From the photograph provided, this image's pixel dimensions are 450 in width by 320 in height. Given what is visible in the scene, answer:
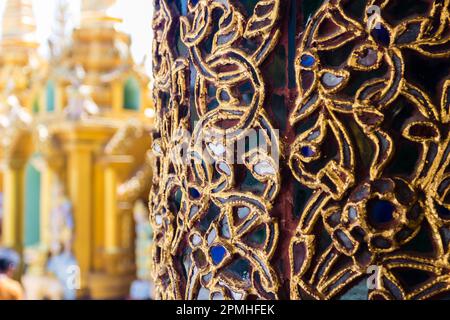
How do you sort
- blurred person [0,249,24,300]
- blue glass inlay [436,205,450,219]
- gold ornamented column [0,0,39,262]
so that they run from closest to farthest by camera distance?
blue glass inlay [436,205,450,219]
blurred person [0,249,24,300]
gold ornamented column [0,0,39,262]

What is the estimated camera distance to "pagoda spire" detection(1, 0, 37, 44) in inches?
370

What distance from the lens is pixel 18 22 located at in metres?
9.45

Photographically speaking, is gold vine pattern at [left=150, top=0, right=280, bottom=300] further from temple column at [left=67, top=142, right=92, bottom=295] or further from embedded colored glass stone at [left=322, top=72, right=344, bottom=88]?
temple column at [left=67, top=142, right=92, bottom=295]

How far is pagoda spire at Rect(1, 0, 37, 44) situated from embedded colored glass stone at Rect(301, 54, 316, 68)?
9158mm

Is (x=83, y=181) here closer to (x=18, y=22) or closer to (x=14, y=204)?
(x=14, y=204)

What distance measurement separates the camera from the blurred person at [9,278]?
4629 millimetres

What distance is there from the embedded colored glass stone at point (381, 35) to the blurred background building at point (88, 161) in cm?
607

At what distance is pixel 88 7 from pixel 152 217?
7248 mm

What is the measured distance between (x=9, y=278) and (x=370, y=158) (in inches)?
234

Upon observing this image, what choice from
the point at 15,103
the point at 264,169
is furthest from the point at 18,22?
the point at 264,169

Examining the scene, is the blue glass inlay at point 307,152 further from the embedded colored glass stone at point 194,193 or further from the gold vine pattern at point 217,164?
the embedded colored glass stone at point 194,193

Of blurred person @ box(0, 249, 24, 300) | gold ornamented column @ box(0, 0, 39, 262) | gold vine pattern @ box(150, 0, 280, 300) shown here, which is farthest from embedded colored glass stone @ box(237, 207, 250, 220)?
gold ornamented column @ box(0, 0, 39, 262)

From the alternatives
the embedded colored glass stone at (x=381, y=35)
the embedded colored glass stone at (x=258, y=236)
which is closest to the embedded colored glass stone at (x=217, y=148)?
the embedded colored glass stone at (x=258, y=236)

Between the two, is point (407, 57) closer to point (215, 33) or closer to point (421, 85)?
point (421, 85)
